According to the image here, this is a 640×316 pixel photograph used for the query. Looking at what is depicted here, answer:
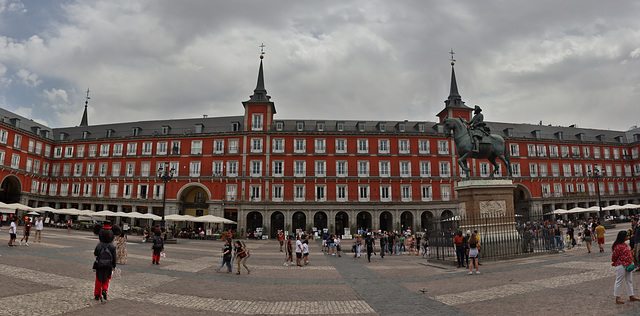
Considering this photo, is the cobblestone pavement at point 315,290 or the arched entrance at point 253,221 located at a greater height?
the arched entrance at point 253,221

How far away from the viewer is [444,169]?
47250mm

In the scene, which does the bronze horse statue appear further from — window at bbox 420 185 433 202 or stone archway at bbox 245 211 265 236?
stone archway at bbox 245 211 265 236

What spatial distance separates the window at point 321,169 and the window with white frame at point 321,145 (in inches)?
59.1

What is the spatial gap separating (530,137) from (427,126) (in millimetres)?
16020

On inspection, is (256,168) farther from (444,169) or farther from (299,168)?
(444,169)

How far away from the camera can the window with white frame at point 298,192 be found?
45.0 meters

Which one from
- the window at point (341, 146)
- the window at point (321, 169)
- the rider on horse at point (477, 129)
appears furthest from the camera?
the window at point (341, 146)

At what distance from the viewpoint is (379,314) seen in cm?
756

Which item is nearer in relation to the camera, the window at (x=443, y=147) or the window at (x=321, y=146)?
the window at (x=321, y=146)

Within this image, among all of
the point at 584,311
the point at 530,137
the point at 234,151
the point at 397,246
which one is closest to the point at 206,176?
the point at 234,151

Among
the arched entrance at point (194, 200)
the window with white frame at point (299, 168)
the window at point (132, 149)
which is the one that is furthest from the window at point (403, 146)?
the window at point (132, 149)

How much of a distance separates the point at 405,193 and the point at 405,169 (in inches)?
127

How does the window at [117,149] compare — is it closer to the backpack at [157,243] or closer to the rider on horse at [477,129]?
the backpack at [157,243]

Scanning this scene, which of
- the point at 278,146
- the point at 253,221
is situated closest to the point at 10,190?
the point at 253,221
